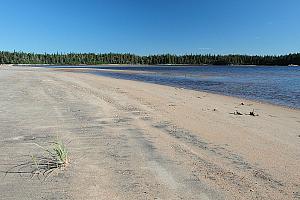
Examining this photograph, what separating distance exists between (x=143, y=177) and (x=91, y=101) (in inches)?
367

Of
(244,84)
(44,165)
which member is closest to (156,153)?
(44,165)

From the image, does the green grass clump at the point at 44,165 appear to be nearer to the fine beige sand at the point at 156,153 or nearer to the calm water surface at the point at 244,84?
the fine beige sand at the point at 156,153

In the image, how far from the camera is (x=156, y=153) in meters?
6.76

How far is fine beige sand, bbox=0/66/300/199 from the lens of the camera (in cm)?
498

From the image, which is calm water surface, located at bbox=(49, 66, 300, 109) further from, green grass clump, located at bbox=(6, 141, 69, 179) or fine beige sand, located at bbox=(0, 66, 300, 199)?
green grass clump, located at bbox=(6, 141, 69, 179)

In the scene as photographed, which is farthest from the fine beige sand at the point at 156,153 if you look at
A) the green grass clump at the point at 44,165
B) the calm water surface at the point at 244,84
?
the calm water surface at the point at 244,84

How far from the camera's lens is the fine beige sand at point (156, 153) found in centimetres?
498

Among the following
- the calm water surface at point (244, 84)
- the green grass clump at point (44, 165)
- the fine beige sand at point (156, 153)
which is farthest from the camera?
the calm water surface at point (244, 84)

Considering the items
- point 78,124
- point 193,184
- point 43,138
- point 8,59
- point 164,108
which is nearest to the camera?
point 193,184

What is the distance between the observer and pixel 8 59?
17012 cm

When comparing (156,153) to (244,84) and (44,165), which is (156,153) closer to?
(44,165)

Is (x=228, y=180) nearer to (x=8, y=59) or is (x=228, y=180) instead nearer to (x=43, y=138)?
(x=43, y=138)

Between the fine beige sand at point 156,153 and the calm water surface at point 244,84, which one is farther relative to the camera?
the calm water surface at point 244,84

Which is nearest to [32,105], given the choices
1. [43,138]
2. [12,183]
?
[43,138]
